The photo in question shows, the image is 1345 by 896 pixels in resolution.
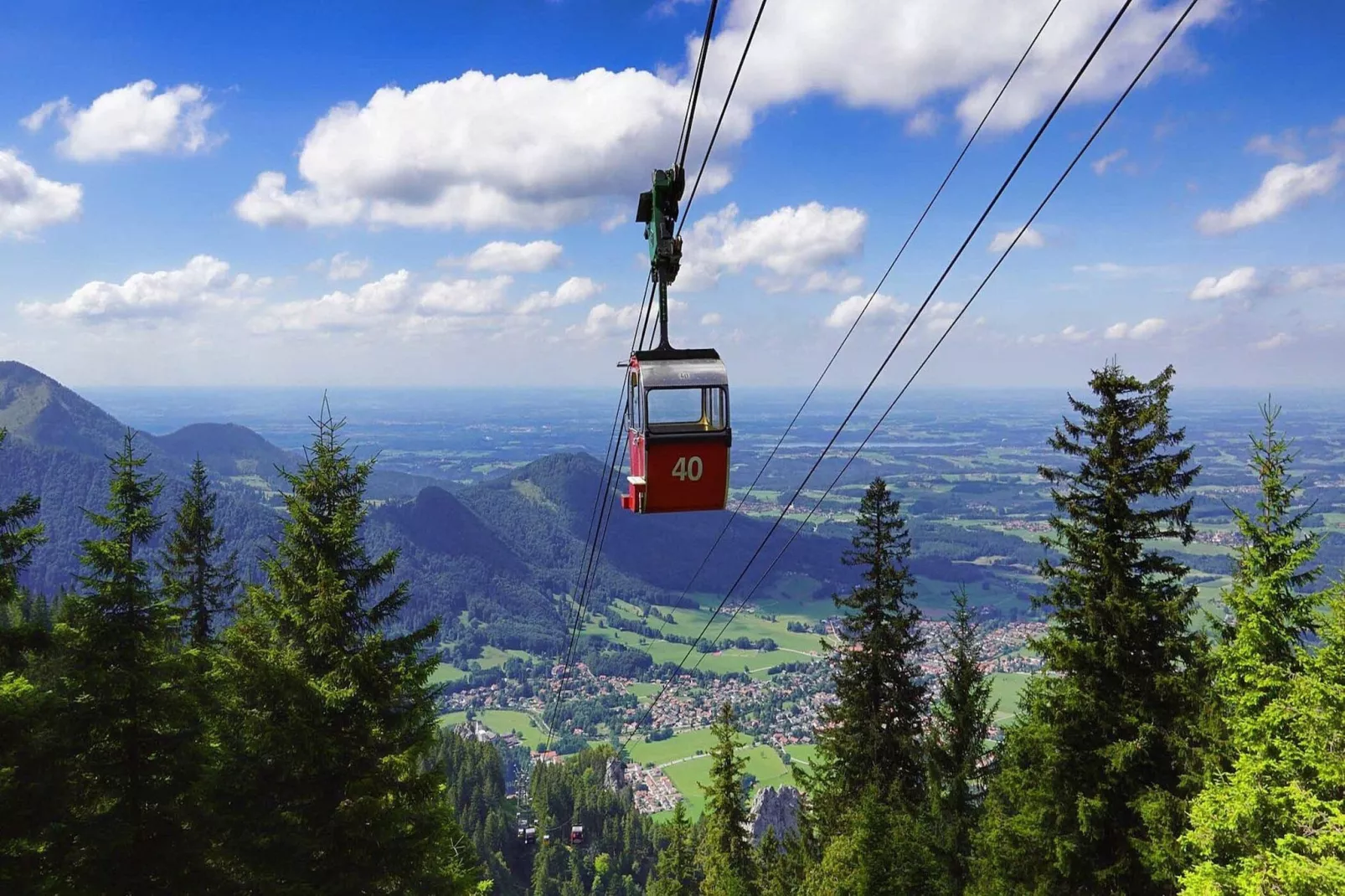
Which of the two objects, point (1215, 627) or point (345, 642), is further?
point (1215, 627)

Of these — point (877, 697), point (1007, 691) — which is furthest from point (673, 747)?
point (877, 697)

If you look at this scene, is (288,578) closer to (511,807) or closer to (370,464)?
(370,464)

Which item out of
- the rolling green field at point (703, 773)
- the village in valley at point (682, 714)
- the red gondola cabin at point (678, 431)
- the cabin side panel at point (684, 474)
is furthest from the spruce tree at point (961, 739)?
the village in valley at point (682, 714)

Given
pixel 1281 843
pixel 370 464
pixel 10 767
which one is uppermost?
pixel 370 464

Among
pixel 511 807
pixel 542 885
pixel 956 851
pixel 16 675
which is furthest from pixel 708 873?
pixel 511 807

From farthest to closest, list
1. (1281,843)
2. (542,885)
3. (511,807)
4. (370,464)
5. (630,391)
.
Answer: (511,807), (542,885), (370,464), (630,391), (1281,843)

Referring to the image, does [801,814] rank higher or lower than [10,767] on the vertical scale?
lower

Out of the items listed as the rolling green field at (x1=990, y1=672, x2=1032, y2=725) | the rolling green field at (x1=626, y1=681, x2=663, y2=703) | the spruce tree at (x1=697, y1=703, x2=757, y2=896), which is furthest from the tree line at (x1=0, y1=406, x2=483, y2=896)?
the rolling green field at (x1=626, y1=681, x2=663, y2=703)
